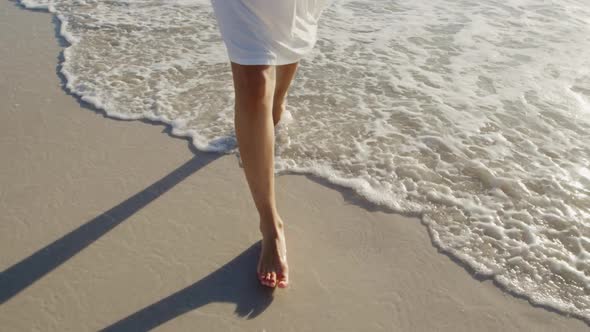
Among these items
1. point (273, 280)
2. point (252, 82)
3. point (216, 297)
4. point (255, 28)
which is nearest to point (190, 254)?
point (216, 297)

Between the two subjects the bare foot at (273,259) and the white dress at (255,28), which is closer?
the white dress at (255,28)

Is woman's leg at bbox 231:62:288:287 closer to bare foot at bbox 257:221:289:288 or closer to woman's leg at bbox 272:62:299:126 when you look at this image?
bare foot at bbox 257:221:289:288

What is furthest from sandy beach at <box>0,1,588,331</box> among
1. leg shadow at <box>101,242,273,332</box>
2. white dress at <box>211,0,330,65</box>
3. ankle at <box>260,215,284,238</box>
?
white dress at <box>211,0,330,65</box>

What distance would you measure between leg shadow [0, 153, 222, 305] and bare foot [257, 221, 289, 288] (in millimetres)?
578

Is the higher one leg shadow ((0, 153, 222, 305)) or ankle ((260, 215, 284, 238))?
ankle ((260, 215, 284, 238))

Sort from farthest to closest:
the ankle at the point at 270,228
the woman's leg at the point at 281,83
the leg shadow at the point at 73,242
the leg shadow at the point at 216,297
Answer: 1. the woman's leg at the point at 281,83
2. the ankle at the point at 270,228
3. the leg shadow at the point at 73,242
4. the leg shadow at the point at 216,297

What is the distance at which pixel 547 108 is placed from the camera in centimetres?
284

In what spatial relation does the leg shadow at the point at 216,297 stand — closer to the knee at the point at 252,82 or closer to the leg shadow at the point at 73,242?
the leg shadow at the point at 73,242

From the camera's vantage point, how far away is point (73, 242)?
1.76 meters

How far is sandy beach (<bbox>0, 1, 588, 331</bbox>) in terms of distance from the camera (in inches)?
60.4

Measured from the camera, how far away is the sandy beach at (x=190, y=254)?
1534 millimetres

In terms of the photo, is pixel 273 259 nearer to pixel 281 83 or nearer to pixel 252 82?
pixel 252 82

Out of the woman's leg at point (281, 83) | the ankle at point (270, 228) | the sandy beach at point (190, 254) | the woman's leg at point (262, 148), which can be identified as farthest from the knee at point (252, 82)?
the woman's leg at point (281, 83)

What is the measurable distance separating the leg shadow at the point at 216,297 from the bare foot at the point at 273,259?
37mm
